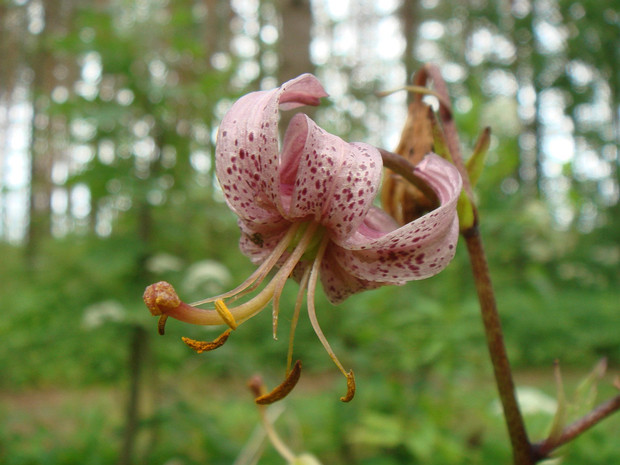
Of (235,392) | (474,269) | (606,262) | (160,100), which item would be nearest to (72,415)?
(235,392)

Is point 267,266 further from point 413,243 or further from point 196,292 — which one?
point 196,292

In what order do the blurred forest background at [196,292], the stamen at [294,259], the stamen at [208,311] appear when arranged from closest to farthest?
the stamen at [208,311] → the stamen at [294,259] → the blurred forest background at [196,292]

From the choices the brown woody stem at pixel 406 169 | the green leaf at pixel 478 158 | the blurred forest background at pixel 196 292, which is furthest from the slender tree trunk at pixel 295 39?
the brown woody stem at pixel 406 169

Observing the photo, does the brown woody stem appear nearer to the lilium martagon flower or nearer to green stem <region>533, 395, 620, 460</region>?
the lilium martagon flower

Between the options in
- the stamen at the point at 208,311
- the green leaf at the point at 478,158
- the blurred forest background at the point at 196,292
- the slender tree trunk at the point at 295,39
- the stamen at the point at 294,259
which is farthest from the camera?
the slender tree trunk at the point at 295,39

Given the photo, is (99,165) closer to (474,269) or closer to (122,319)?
(122,319)

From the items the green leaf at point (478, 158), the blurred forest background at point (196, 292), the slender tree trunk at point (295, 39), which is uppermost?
the slender tree trunk at point (295, 39)

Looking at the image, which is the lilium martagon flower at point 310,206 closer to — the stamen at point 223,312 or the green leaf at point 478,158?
the stamen at point 223,312

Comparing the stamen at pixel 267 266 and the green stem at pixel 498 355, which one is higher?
the stamen at pixel 267 266
